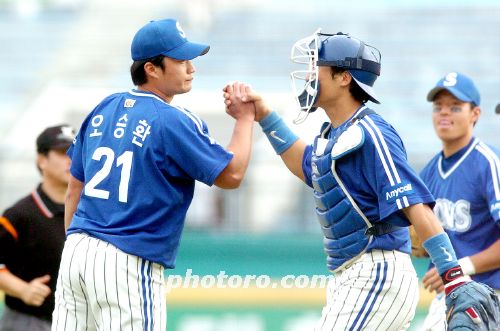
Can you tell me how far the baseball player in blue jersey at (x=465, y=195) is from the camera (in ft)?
18.5

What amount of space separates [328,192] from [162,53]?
1011 mm

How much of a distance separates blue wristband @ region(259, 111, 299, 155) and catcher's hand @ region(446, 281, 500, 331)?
1.46 metres

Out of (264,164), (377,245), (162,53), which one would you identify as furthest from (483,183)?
(264,164)

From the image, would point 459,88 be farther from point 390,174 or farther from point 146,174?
point 146,174

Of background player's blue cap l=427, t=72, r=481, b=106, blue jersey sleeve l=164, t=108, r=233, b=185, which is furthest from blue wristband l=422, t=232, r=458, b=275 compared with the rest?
background player's blue cap l=427, t=72, r=481, b=106

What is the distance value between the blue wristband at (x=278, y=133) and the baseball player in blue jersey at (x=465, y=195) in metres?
1.11

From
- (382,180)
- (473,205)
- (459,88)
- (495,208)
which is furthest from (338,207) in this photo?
(459,88)

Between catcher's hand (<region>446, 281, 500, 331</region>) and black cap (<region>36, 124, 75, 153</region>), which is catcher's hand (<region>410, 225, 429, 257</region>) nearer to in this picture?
catcher's hand (<region>446, 281, 500, 331</region>)

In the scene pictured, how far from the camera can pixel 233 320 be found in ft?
30.8

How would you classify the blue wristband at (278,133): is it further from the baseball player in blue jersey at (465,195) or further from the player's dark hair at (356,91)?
the baseball player in blue jersey at (465,195)

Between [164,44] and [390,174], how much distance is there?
1.21m

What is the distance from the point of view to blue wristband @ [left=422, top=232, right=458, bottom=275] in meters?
4.27

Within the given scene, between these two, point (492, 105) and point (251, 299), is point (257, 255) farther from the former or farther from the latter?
point (492, 105)

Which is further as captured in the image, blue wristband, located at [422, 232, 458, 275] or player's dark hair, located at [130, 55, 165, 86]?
player's dark hair, located at [130, 55, 165, 86]
